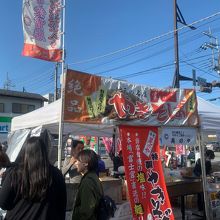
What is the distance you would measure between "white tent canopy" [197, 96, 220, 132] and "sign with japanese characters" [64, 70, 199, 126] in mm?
326

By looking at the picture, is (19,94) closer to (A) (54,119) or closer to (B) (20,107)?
(B) (20,107)

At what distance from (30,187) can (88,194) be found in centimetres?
97

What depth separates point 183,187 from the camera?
22.9 feet

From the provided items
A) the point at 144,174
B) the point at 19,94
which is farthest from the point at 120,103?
the point at 19,94

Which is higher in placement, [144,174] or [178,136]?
[178,136]

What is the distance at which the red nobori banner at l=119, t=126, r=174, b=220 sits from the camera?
5441 millimetres

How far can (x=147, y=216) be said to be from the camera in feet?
17.9

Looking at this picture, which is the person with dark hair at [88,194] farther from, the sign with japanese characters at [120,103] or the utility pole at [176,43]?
the utility pole at [176,43]

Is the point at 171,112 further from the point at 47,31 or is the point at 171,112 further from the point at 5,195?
the point at 5,195

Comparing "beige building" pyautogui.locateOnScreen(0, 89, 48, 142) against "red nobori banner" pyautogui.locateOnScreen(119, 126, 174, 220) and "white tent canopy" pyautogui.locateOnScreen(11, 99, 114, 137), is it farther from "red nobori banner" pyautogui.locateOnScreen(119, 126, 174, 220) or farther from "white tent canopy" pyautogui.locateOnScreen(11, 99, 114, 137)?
"red nobori banner" pyautogui.locateOnScreen(119, 126, 174, 220)

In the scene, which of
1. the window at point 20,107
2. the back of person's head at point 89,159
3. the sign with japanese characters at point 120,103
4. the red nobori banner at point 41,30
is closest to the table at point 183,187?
the sign with japanese characters at point 120,103

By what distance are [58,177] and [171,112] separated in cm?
381

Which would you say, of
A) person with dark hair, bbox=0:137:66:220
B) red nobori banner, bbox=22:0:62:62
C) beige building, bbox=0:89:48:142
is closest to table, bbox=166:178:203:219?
red nobori banner, bbox=22:0:62:62

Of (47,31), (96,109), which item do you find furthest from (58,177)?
(47,31)
